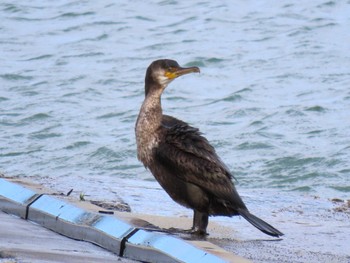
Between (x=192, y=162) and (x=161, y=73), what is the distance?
791 mm

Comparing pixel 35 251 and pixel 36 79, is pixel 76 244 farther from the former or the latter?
pixel 36 79

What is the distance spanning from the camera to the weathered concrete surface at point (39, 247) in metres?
5.45

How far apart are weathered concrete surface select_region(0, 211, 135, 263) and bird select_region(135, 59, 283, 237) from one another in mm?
948

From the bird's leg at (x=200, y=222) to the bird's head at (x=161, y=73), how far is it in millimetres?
947

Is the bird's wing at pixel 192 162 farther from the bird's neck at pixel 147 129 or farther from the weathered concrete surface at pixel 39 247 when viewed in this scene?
the weathered concrete surface at pixel 39 247

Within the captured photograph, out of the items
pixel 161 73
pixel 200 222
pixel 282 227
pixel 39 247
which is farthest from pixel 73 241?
pixel 161 73

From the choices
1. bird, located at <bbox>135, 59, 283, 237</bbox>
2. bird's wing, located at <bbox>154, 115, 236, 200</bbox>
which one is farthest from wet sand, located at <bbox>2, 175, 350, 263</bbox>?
bird's wing, located at <bbox>154, 115, 236, 200</bbox>

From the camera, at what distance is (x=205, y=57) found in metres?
19.8

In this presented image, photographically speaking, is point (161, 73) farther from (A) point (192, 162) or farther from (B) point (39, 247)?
(B) point (39, 247)

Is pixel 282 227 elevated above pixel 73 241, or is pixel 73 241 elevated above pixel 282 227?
pixel 73 241

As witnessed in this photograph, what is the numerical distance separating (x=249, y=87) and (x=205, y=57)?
2.07 meters

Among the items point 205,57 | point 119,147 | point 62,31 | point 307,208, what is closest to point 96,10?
point 62,31

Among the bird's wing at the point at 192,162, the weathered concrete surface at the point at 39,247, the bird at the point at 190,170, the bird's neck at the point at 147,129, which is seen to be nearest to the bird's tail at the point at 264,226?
the bird at the point at 190,170

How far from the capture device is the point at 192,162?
7.08 metres
